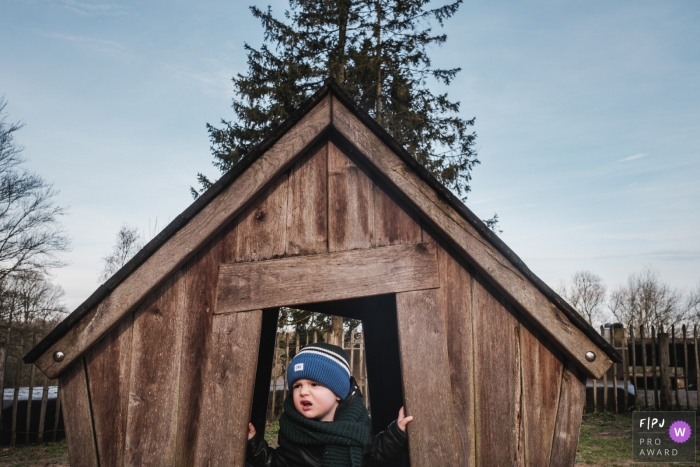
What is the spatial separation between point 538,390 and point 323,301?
104 cm

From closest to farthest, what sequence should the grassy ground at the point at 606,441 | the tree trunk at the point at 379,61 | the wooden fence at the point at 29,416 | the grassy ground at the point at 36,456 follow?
the grassy ground at the point at 606,441 → the grassy ground at the point at 36,456 → the wooden fence at the point at 29,416 → the tree trunk at the point at 379,61

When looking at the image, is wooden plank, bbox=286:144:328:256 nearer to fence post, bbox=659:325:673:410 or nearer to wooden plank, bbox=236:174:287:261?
wooden plank, bbox=236:174:287:261

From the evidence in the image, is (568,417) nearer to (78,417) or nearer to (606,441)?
(78,417)

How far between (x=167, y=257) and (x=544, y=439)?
186cm

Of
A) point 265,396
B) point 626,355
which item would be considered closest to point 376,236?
point 265,396

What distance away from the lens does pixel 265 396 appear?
4.34 m

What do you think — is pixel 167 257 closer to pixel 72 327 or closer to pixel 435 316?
pixel 72 327

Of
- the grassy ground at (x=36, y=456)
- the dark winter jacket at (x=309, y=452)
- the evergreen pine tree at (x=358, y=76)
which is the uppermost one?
the evergreen pine tree at (x=358, y=76)

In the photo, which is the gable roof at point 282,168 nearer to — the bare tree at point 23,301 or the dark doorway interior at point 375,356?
the dark doorway interior at point 375,356

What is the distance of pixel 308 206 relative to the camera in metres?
2.56

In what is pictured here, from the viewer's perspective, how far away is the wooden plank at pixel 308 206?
2529 mm

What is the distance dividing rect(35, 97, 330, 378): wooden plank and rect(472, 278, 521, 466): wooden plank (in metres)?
1.06

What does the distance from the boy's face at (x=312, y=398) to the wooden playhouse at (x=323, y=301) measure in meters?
0.57

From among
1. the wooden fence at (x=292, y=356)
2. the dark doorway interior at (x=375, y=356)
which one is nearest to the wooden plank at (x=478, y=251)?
the dark doorway interior at (x=375, y=356)
